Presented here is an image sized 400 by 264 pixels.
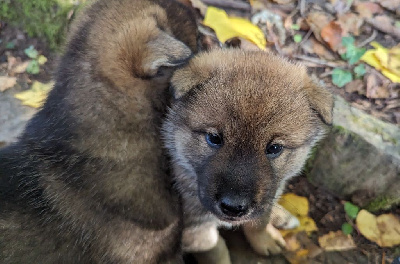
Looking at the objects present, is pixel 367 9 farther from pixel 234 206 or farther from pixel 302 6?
pixel 234 206

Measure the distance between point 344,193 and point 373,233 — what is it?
1.27 feet

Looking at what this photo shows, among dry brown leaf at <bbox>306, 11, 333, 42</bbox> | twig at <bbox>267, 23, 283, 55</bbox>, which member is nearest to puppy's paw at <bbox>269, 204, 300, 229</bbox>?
twig at <bbox>267, 23, 283, 55</bbox>

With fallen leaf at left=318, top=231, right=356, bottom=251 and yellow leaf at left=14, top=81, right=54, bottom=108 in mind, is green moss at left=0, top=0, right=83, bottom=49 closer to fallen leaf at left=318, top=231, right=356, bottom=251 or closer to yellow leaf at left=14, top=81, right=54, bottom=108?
yellow leaf at left=14, top=81, right=54, bottom=108

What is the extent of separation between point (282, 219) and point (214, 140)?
1233mm

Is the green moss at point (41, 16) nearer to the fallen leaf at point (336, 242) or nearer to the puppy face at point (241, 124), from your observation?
the puppy face at point (241, 124)

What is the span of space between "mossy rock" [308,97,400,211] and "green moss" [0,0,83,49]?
8.64 feet

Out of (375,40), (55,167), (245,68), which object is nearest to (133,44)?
(245,68)

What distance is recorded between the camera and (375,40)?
3.67 metres

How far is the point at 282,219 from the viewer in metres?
2.98

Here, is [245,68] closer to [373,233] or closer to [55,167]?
[55,167]

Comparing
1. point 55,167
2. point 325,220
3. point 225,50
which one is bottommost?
point 325,220

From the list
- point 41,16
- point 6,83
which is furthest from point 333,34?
point 6,83

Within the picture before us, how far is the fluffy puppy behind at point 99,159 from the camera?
214cm

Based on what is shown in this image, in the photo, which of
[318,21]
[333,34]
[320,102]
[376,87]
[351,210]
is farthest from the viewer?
[318,21]
